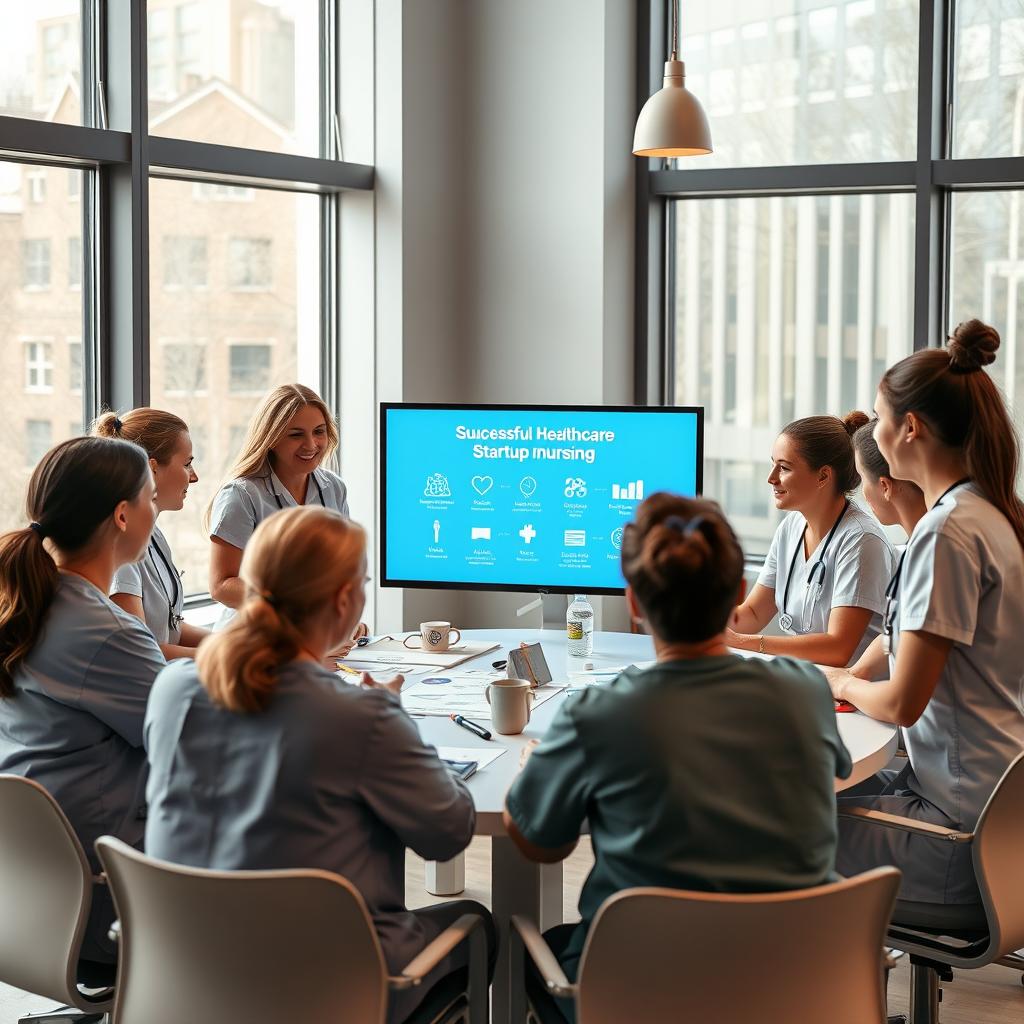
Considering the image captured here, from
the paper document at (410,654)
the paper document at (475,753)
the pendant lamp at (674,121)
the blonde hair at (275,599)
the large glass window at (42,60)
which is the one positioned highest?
the large glass window at (42,60)

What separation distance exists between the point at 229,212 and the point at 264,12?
0.70 meters

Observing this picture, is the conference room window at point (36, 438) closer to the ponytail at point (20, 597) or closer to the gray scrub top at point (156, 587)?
the gray scrub top at point (156, 587)

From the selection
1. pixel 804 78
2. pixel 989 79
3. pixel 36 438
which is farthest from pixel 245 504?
pixel 989 79

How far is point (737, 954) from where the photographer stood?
4.99 feet

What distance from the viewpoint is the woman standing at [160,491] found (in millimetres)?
2918

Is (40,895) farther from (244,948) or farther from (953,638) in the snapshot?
(953,638)

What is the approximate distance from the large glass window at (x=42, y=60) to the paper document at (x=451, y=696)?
2041 millimetres

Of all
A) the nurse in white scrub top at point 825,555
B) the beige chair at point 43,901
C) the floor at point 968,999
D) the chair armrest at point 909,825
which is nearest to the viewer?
the beige chair at point 43,901

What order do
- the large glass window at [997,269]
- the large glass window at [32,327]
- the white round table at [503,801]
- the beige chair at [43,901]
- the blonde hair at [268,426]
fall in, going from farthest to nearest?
the large glass window at [997,269]
the large glass window at [32,327]
the blonde hair at [268,426]
the white round table at [503,801]
the beige chair at [43,901]

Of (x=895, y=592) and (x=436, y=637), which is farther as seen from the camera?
(x=436, y=637)

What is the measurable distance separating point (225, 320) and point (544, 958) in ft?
9.80

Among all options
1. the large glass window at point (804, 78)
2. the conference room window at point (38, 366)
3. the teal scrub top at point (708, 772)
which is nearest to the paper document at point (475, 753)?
the teal scrub top at point (708, 772)

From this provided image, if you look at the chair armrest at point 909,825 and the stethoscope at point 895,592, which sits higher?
the stethoscope at point 895,592

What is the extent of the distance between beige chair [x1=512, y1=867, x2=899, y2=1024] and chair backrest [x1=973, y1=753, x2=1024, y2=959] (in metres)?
0.48
